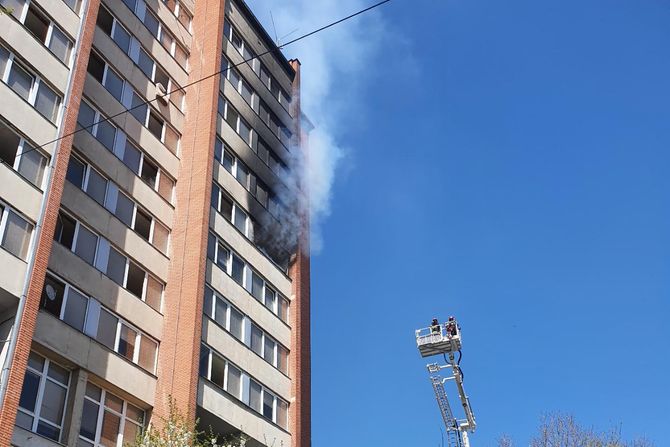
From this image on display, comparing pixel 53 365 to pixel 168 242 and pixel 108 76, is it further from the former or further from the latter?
pixel 108 76

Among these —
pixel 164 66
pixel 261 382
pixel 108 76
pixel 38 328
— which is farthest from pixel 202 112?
pixel 38 328

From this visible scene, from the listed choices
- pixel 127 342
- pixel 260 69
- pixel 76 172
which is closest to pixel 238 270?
pixel 127 342

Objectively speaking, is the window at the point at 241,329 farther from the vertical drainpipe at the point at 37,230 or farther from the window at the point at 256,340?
the vertical drainpipe at the point at 37,230

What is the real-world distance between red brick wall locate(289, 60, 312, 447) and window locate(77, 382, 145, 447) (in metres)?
7.39

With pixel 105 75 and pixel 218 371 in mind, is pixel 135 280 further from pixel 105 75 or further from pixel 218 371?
pixel 105 75

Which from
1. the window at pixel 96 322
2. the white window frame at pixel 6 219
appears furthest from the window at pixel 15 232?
the window at pixel 96 322

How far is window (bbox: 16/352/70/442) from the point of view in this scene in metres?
18.8

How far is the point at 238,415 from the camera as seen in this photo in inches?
1019

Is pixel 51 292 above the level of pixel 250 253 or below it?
below

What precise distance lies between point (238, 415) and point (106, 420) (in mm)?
5459

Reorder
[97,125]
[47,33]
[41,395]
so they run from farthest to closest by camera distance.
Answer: [97,125] < [47,33] < [41,395]

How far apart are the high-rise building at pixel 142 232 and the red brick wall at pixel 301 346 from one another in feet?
0.28

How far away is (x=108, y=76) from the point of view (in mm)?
26969

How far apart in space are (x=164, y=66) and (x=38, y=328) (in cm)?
1394
